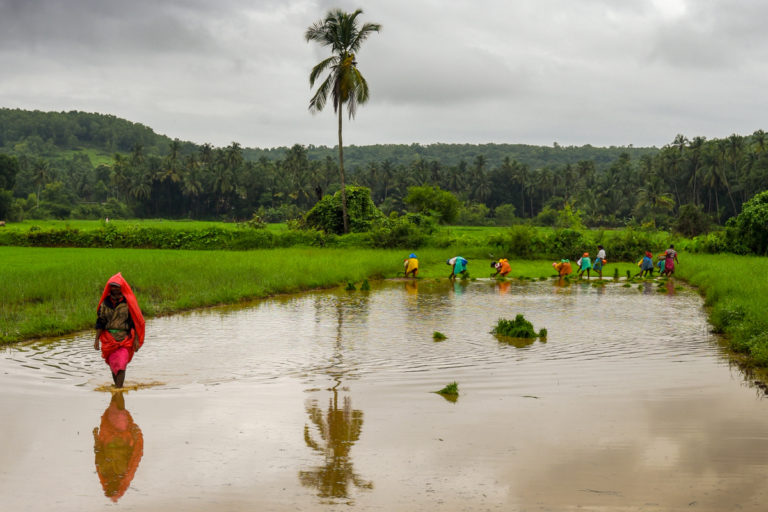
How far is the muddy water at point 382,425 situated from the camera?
5.88 meters

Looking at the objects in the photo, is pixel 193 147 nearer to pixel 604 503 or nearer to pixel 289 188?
pixel 289 188

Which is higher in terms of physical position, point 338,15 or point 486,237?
point 338,15

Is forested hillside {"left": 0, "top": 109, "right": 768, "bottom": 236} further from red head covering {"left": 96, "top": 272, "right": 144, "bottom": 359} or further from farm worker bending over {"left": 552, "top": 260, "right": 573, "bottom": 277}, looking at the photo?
red head covering {"left": 96, "top": 272, "right": 144, "bottom": 359}

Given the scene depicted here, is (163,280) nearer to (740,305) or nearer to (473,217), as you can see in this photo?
(740,305)

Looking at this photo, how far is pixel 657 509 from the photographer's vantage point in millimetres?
5496

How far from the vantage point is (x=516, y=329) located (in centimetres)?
1391

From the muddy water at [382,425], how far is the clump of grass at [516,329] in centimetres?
44

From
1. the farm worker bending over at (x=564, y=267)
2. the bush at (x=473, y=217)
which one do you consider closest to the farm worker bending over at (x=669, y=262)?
the farm worker bending over at (x=564, y=267)

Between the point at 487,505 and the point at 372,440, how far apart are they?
1955 mm

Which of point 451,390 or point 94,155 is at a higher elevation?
point 94,155

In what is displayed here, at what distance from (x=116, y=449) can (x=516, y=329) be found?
28.6 ft

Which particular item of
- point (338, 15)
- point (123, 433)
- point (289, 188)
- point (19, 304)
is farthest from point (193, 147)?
point (123, 433)

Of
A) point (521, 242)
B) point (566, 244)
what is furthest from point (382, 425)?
point (566, 244)

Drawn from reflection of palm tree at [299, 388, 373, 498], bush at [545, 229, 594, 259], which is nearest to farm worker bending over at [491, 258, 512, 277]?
bush at [545, 229, 594, 259]
